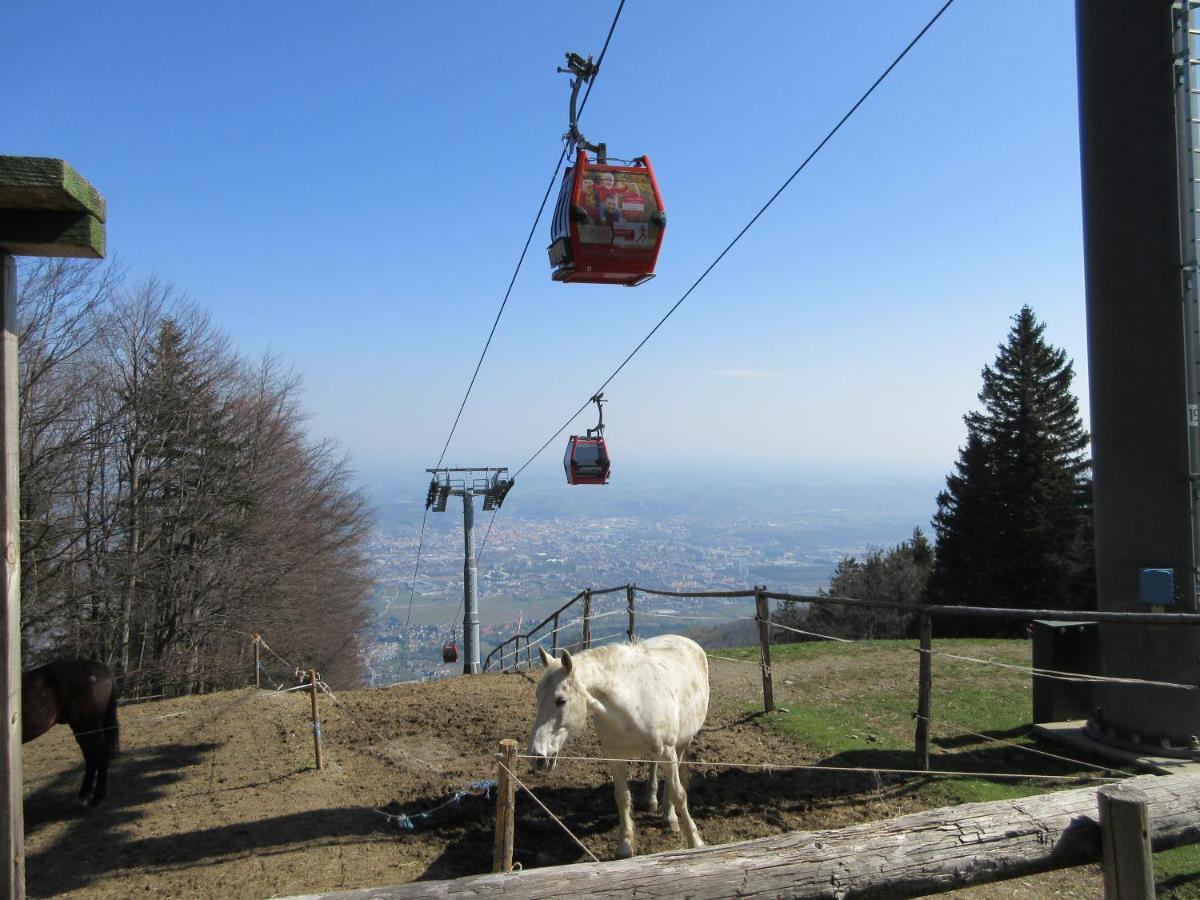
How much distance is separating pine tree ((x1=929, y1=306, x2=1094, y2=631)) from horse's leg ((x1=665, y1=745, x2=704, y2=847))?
2559 cm

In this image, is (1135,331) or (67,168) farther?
(1135,331)

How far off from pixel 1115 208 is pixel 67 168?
26.9 ft

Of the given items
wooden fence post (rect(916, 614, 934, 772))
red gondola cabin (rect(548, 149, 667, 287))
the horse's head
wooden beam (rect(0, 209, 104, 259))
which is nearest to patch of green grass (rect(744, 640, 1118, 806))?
wooden fence post (rect(916, 614, 934, 772))

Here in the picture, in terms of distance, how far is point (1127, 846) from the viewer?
2.77 meters

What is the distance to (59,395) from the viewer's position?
58.6ft

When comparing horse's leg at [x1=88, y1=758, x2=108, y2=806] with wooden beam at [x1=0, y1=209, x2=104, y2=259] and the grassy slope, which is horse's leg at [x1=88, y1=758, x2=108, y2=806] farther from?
the grassy slope

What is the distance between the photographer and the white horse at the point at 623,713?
17.4 feet

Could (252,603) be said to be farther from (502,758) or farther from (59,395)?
(502,758)

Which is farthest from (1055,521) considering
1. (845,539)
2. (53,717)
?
(845,539)

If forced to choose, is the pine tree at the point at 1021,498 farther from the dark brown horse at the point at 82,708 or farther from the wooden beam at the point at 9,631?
the wooden beam at the point at 9,631

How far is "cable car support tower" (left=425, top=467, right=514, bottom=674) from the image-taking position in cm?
2516

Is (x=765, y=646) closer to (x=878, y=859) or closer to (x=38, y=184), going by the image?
(x=878, y=859)

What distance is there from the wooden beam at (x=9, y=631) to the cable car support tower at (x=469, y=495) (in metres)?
22.2

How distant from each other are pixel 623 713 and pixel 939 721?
4.68m
